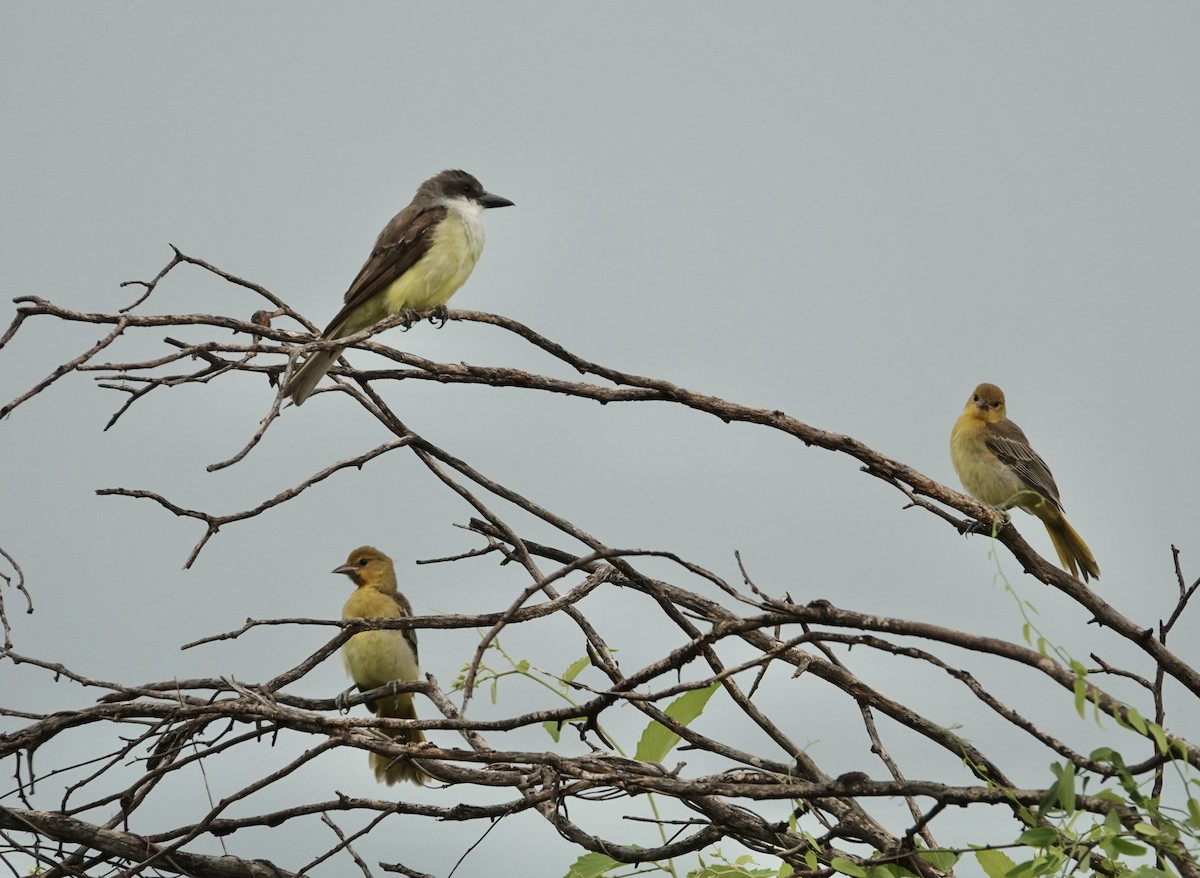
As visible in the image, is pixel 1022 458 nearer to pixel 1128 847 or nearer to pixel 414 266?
pixel 414 266

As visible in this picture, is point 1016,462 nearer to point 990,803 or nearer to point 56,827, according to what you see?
point 990,803

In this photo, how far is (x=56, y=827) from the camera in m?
3.51

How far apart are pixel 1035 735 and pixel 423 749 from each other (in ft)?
4.49

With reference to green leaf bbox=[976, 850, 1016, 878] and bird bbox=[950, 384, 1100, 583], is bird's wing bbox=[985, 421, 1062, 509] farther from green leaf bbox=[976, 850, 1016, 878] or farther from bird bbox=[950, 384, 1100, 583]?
green leaf bbox=[976, 850, 1016, 878]

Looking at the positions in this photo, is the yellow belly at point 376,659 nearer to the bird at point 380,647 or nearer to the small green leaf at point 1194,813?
the bird at point 380,647

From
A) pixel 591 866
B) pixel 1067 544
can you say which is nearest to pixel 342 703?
pixel 591 866

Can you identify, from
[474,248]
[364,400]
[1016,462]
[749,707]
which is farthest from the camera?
[474,248]

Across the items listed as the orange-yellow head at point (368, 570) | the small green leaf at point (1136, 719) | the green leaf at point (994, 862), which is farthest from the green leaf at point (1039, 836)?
the orange-yellow head at point (368, 570)

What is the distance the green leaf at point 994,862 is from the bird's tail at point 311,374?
2.58 metres

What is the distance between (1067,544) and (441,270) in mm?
3199

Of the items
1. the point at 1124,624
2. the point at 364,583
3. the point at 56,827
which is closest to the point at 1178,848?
the point at 1124,624

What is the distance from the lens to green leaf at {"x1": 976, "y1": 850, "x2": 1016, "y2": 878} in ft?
8.79

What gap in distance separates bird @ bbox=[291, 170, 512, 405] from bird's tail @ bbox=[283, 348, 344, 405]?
89 cm

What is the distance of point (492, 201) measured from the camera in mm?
6926
